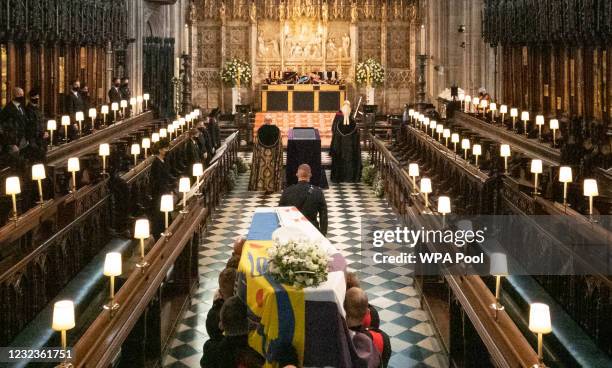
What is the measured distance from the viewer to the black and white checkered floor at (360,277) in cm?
737

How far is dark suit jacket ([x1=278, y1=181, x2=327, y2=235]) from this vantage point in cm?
867

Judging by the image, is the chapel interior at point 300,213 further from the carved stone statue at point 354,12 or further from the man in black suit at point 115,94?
the carved stone statue at point 354,12

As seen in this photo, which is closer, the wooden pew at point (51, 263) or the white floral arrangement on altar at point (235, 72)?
the wooden pew at point (51, 263)

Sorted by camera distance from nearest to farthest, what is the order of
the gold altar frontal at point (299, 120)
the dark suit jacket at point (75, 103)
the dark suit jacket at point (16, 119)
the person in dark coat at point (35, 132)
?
the person in dark coat at point (35, 132) < the dark suit jacket at point (16, 119) < the dark suit jacket at point (75, 103) < the gold altar frontal at point (299, 120)

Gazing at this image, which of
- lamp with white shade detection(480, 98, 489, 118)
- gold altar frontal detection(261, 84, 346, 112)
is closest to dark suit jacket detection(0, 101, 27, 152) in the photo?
lamp with white shade detection(480, 98, 489, 118)

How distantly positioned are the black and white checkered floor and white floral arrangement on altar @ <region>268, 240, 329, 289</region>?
2474mm

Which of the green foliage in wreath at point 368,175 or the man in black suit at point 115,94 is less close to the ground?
the man in black suit at point 115,94

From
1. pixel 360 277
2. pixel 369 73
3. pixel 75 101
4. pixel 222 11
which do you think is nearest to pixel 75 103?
pixel 75 101

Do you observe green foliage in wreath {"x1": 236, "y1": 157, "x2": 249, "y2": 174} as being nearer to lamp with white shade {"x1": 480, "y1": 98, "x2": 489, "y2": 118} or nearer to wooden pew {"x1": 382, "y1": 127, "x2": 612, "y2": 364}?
lamp with white shade {"x1": 480, "y1": 98, "x2": 489, "y2": 118}

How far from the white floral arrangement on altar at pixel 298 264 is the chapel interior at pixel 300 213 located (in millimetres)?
14

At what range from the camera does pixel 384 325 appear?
8.21 meters

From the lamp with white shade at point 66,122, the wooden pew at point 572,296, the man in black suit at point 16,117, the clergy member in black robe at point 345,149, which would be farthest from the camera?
the clergy member in black robe at point 345,149

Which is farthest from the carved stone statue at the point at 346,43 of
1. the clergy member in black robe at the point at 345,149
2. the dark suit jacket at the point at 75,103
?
the dark suit jacket at the point at 75,103

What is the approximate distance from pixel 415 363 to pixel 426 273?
1.91 meters
